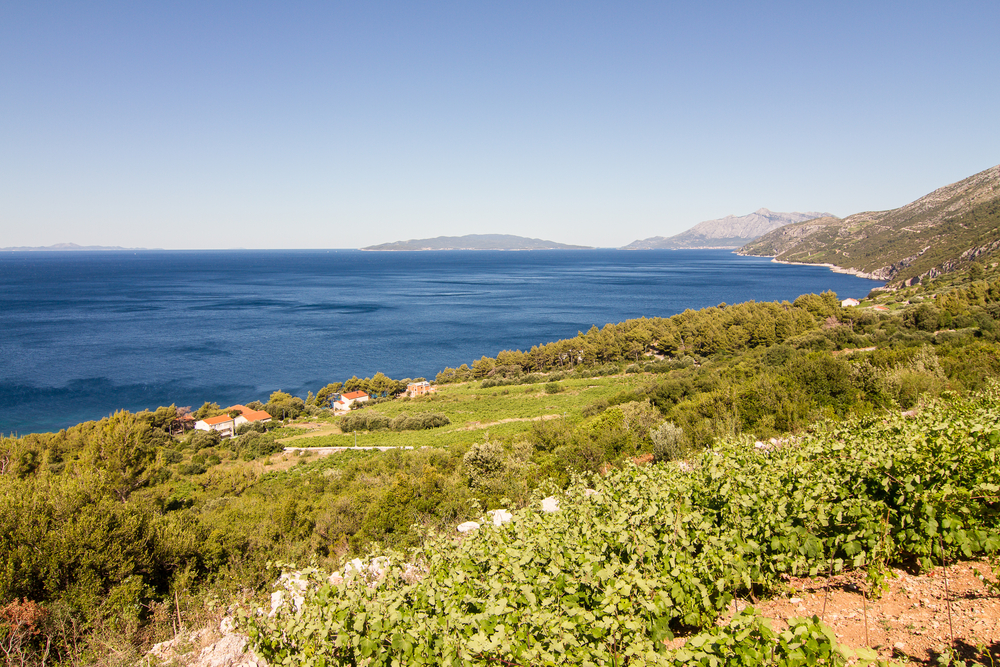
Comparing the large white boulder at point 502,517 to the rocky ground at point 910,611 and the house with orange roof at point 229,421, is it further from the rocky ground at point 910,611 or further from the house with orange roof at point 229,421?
the house with orange roof at point 229,421

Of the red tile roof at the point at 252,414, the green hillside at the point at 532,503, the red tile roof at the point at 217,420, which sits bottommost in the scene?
the red tile roof at the point at 252,414

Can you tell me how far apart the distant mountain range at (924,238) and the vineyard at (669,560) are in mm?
84316

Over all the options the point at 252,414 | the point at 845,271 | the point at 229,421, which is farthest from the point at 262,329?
the point at 845,271

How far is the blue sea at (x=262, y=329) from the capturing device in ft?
148

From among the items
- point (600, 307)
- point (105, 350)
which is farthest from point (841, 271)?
point (105, 350)

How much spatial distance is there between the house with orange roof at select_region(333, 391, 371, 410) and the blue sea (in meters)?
7.88

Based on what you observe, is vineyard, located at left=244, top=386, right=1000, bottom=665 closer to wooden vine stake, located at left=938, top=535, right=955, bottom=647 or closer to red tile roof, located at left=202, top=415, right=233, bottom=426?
wooden vine stake, located at left=938, top=535, right=955, bottom=647

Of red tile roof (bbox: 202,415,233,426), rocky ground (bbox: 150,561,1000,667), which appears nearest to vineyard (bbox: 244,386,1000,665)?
rocky ground (bbox: 150,561,1000,667)

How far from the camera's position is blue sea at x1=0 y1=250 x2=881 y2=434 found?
4522 centimetres

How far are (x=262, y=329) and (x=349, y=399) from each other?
124 ft

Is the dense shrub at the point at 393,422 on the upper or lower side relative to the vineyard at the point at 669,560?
lower

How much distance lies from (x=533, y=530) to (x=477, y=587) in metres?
0.98

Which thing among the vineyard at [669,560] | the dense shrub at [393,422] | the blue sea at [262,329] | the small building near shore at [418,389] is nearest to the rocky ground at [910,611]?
the vineyard at [669,560]

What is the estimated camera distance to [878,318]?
31.9 metres
